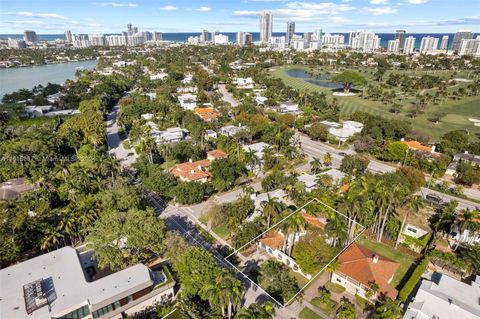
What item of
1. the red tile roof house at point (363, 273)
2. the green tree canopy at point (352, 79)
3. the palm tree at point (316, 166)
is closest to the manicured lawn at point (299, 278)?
the red tile roof house at point (363, 273)

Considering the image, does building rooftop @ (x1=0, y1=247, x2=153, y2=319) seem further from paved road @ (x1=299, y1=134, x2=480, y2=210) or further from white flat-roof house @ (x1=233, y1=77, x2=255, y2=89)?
white flat-roof house @ (x1=233, y1=77, x2=255, y2=89)

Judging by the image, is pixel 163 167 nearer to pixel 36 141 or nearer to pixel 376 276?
pixel 36 141

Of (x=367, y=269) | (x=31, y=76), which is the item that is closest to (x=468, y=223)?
(x=367, y=269)

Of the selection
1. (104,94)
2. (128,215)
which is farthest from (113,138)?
(128,215)

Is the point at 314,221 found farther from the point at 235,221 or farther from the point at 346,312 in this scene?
the point at 346,312

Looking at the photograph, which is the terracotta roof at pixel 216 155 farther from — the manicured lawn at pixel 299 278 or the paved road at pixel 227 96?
the paved road at pixel 227 96

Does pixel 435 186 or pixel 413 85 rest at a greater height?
pixel 413 85
